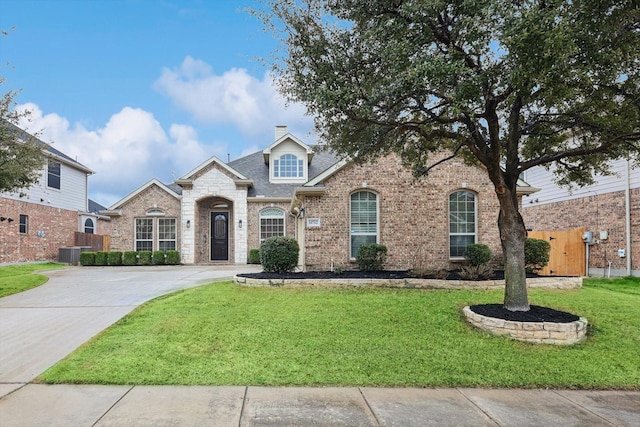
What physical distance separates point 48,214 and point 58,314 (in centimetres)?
1642

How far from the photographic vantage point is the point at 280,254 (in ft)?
39.2

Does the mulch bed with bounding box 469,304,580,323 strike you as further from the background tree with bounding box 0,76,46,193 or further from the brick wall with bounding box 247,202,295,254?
the brick wall with bounding box 247,202,295,254

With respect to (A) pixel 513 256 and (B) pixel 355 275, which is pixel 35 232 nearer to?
(B) pixel 355 275

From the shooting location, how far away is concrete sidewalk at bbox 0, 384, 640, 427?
3.95 meters

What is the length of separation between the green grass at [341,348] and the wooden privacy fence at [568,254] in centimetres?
643

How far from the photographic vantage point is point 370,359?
5.82 metres

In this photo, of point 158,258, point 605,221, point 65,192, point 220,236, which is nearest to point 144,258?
point 158,258

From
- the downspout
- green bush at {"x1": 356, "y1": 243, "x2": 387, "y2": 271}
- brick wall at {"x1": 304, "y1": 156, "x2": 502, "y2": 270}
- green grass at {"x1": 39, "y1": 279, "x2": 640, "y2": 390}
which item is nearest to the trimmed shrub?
brick wall at {"x1": 304, "y1": 156, "x2": 502, "y2": 270}

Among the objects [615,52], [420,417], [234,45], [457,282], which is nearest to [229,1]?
[234,45]

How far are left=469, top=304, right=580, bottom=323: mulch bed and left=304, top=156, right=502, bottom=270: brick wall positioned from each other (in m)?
5.01

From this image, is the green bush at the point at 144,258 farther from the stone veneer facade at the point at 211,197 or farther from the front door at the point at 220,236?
the front door at the point at 220,236

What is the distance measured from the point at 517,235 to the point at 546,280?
4.66 m

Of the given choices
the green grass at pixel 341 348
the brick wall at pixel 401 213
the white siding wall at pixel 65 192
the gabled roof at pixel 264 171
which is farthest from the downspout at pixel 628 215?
the white siding wall at pixel 65 192

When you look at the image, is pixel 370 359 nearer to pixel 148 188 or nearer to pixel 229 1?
pixel 229 1
